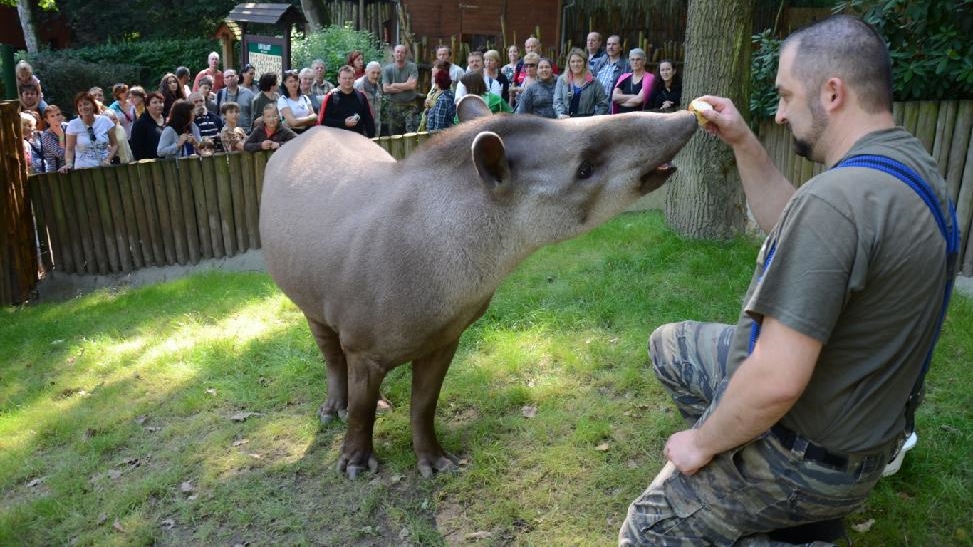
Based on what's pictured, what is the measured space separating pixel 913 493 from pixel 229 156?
26.2 ft

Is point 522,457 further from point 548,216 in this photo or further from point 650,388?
point 548,216

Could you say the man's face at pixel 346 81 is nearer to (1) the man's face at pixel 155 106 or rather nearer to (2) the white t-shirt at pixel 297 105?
(2) the white t-shirt at pixel 297 105

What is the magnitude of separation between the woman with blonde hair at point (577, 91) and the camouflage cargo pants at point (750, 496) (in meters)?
8.14

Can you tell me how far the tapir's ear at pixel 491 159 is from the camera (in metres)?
3.33

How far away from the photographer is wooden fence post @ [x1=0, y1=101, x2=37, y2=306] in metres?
8.55

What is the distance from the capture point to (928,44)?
7.54m

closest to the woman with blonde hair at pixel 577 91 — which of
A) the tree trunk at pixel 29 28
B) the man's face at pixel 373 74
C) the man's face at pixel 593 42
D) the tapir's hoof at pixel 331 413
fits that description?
the man's face at pixel 593 42

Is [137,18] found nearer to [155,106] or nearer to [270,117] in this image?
[155,106]

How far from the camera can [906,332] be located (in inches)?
88.4

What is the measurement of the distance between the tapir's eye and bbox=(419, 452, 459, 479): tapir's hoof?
1.96 meters

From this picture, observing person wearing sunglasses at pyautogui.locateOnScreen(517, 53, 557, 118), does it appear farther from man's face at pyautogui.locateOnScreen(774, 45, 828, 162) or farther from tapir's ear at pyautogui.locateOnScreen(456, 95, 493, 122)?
man's face at pyautogui.locateOnScreen(774, 45, 828, 162)

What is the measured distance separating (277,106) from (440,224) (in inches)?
308

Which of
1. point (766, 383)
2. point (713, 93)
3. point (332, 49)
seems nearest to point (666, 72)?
point (713, 93)

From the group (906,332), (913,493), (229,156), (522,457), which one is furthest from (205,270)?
(906,332)
